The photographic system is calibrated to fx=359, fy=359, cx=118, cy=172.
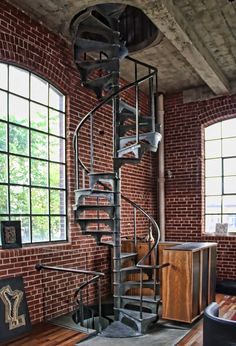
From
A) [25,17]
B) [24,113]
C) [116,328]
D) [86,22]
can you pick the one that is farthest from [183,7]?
[116,328]

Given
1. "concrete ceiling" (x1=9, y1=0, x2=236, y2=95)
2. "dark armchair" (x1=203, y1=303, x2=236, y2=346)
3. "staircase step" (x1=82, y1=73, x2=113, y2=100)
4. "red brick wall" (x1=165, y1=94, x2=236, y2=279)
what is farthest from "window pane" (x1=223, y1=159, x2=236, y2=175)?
"dark armchair" (x1=203, y1=303, x2=236, y2=346)

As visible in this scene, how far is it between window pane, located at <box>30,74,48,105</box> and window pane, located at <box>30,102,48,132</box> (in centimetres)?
9

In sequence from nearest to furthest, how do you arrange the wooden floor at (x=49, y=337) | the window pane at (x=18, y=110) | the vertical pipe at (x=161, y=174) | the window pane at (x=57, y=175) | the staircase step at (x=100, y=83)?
the wooden floor at (x=49, y=337)
the window pane at (x=18, y=110)
the staircase step at (x=100, y=83)
the window pane at (x=57, y=175)
the vertical pipe at (x=161, y=174)

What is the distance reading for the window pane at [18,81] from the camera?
14.1ft

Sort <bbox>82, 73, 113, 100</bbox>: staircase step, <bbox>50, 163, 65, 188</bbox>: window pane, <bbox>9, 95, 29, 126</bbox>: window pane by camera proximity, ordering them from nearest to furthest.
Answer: <bbox>9, 95, 29, 126</bbox>: window pane, <bbox>82, 73, 113, 100</bbox>: staircase step, <bbox>50, 163, 65, 188</bbox>: window pane

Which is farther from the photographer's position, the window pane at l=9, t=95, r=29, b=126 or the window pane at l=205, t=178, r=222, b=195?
the window pane at l=205, t=178, r=222, b=195

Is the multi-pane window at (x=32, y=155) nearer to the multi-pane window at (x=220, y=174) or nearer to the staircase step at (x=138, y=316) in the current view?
the staircase step at (x=138, y=316)

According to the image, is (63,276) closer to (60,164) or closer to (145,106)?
(60,164)

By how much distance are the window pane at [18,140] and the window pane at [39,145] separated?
112 millimetres

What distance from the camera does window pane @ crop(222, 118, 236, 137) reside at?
22.5 feet

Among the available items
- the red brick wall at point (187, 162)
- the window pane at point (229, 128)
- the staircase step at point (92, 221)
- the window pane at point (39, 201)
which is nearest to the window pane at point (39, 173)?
the window pane at point (39, 201)

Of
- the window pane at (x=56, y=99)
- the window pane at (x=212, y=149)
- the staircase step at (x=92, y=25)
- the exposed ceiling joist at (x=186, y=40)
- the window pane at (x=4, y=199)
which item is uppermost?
the staircase step at (x=92, y=25)

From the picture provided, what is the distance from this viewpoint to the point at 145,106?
745 centimetres

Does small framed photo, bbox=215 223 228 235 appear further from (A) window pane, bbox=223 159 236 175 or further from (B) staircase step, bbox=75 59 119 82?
(B) staircase step, bbox=75 59 119 82
